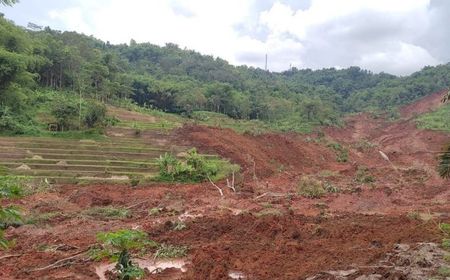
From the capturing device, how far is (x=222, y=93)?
6216 centimetres

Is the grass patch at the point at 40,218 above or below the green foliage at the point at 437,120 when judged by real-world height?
below

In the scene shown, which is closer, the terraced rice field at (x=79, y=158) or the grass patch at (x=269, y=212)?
the grass patch at (x=269, y=212)

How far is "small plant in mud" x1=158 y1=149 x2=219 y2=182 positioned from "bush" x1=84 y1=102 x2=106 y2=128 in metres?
11.5

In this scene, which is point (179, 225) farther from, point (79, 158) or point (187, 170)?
point (79, 158)

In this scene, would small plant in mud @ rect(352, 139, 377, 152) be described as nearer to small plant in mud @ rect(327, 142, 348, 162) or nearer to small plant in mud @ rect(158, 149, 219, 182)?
small plant in mud @ rect(327, 142, 348, 162)

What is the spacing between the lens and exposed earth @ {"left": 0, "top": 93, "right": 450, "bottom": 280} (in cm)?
1072

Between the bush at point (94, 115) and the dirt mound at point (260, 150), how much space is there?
6344 mm

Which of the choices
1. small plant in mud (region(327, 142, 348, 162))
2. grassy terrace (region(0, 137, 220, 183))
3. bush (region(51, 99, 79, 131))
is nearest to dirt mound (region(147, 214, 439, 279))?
grassy terrace (region(0, 137, 220, 183))

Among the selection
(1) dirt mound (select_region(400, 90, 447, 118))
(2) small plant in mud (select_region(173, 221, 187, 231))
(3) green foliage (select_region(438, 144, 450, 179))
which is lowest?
(2) small plant in mud (select_region(173, 221, 187, 231))

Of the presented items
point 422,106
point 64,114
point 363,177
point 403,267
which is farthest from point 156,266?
point 422,106

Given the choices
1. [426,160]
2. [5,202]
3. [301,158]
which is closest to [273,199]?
[5,202]

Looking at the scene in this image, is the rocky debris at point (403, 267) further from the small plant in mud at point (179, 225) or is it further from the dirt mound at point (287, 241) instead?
the small plant in mud at point (179, 225)

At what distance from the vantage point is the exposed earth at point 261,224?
35.2ft

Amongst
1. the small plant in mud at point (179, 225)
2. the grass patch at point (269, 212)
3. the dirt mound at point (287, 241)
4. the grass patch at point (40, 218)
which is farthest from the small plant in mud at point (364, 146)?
the grass patch at point (40, 218)
